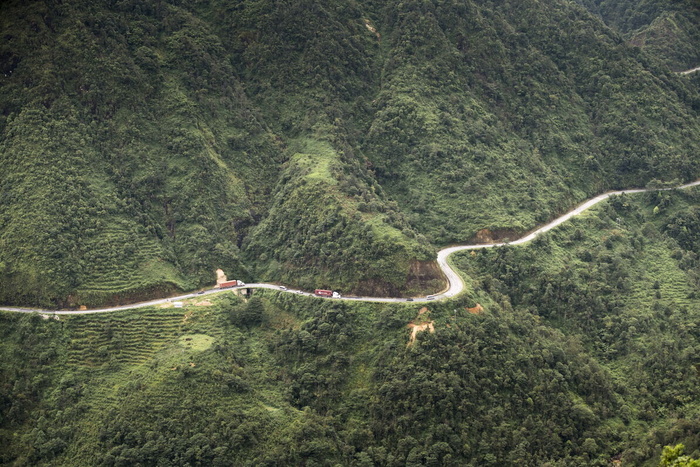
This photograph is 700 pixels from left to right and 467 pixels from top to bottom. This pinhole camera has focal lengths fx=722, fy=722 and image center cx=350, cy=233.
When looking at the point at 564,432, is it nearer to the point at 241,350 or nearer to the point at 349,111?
the point at 241,350

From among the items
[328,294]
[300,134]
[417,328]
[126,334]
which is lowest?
[126,334]

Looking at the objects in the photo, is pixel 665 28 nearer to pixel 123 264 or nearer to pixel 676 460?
pixel 676 460

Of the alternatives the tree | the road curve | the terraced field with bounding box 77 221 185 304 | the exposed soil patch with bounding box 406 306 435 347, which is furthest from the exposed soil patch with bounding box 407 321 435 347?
the terraced field with bounding box 77 221 185 304

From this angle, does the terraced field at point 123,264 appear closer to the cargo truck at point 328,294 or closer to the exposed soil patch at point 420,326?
the cargo truck at point 328,294

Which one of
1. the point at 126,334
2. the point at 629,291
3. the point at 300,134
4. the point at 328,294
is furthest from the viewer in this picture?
the point at 300,134

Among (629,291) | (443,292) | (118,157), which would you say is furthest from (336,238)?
(629,291)
